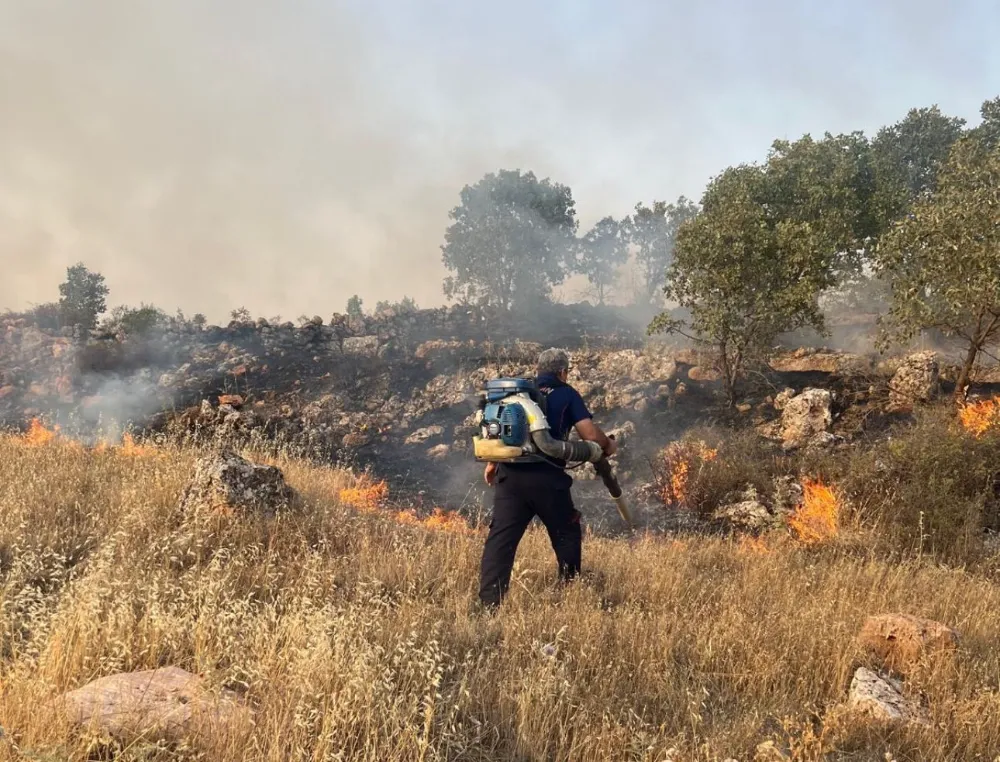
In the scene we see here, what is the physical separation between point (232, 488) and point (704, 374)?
40.1 feet

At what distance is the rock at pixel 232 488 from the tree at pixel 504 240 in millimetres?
25796

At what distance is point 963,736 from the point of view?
8.20ft

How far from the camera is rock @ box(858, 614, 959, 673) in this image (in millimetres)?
3043

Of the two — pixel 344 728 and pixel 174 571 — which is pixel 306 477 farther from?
pixel 344 728

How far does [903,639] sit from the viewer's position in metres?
3.14

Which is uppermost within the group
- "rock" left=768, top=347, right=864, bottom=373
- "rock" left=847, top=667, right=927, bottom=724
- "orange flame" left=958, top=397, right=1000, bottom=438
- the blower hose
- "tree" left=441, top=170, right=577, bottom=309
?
"tree" left=441, top=170, right=577, bottom=309

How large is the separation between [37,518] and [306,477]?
285 cm

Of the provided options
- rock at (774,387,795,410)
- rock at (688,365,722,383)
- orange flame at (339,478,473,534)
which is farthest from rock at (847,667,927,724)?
rock at (688,365,722,383)

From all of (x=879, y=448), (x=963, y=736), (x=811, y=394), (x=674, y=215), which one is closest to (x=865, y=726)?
(x=963, y=736)

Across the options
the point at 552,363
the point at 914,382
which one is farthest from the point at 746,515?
the point at 914,382

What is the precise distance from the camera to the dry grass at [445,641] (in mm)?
2166

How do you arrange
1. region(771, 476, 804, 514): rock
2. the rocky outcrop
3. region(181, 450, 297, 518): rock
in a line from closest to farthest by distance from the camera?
region(181, 450, 297, 518): rock < the rocky outcrop < region(771, 476, 804, 514): rock

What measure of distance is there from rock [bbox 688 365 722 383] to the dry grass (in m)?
9.53

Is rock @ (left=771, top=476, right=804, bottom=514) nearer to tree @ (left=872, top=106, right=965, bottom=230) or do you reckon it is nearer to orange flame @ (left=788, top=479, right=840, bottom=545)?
orange flame @ (left=788, top=479, right=840, bottom=545)
